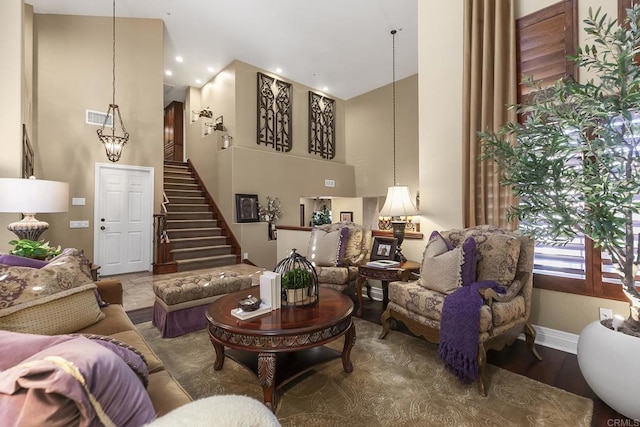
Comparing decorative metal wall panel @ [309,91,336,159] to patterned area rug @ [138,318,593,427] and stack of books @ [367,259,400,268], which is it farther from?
patterned area rug @ [138,318,593,427]

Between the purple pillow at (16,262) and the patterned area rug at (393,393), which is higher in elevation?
the purple pillow at (16,262)

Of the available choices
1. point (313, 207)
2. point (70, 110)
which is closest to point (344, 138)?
point (313, 207)

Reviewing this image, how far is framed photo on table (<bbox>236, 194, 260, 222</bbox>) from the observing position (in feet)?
20.9

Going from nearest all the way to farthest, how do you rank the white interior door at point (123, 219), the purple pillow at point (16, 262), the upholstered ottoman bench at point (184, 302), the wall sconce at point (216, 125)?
the purple pillow at point (16, 262) → the upholstered ottoman bench at point (184, 302) → the white interior door at point (123, 219) → the wall sconce at point (216, 125)

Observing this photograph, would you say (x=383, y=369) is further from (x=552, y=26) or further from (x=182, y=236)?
(x=182, y=236)

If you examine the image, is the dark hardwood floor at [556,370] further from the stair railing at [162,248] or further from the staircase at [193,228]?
the stair railing at [162,248]

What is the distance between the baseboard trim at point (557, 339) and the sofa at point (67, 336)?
294 cm

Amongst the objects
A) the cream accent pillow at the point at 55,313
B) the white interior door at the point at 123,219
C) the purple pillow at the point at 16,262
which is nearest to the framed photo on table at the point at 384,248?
the cream accent pillow at the point at 55,313

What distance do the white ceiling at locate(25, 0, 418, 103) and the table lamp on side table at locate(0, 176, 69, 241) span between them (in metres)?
4.17

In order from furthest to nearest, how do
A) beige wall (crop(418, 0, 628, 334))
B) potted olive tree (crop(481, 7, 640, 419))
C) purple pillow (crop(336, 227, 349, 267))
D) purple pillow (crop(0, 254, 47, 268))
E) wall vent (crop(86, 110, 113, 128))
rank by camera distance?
wall vent (crop(86, 110, 113, 128)) → purple pillow (crop(336, 227, 349, 267)) → beige wall (crop(418, 0, 628, 334)) → purple pillow (crop(0, 254, 47, 268)) → potted olive tree (crop(481, 7, 640, 419))

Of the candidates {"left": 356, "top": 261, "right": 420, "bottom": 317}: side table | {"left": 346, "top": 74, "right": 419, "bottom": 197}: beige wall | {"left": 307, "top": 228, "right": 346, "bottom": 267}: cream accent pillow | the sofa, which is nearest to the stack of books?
{"left": 356, "top": 261, "right": 420, "bottom": 317}: side table

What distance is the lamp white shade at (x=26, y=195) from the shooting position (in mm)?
2512

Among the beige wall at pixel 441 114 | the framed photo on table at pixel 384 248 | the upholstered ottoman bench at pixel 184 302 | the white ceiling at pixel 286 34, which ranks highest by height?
the white ceiling at pixel 286 34

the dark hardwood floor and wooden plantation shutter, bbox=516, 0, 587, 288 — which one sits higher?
wooden plantation shutter, bbox=516, 0, 587, 288
